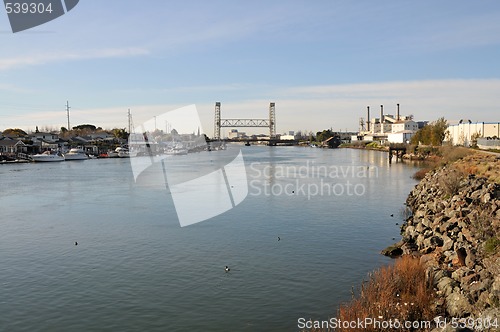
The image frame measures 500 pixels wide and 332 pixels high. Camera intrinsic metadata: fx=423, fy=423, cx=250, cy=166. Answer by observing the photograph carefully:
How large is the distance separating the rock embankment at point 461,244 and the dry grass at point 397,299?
0.45m

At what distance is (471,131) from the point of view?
7294cm

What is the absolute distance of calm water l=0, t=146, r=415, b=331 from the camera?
1235 centimetres

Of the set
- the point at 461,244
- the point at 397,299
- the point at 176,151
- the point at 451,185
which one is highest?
the point at 451,185

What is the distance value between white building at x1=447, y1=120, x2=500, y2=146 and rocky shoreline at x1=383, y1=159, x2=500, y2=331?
158ft

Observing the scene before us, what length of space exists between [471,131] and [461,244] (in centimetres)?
6557

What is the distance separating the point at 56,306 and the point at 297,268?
8389 millimetres

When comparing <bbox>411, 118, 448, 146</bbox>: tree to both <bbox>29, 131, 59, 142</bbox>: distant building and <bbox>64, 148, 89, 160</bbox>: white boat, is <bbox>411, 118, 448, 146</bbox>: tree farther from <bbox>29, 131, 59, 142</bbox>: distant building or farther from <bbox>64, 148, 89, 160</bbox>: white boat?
<bbox>29, 131, 59, 142</bbox>: distant building

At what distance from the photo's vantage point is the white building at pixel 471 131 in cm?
6688

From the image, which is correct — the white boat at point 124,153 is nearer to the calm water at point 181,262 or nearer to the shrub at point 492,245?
the calm water at point 181,262

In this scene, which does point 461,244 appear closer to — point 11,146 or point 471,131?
point 471,131

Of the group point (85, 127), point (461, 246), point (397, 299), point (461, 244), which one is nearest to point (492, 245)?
point (461, 246)

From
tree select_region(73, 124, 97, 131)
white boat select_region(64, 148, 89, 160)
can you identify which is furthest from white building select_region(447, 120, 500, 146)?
tree select_region(73, 124, 97, 131)

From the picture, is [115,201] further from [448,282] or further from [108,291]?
[448,282]

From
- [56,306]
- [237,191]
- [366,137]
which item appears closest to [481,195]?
[56,306]
